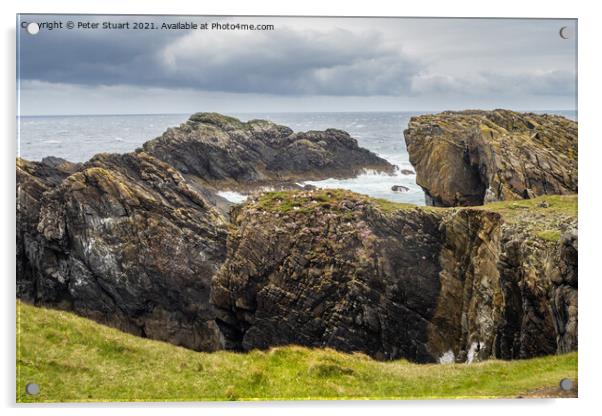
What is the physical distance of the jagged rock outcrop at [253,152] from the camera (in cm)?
1709

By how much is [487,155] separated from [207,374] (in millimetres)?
10530

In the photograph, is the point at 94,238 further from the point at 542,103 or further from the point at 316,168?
the point at 542,103

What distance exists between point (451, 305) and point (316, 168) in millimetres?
5607

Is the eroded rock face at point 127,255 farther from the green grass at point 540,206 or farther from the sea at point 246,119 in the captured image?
the green grass at point 540,206

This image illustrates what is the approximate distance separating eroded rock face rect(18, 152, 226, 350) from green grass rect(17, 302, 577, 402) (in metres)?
0.76

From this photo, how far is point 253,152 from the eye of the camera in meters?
17.7

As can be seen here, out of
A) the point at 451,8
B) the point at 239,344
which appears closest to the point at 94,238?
the point at 239,344

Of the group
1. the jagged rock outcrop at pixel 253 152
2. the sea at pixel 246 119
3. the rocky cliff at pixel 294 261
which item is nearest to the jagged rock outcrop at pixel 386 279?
the rocky cliff at pixel 294 261

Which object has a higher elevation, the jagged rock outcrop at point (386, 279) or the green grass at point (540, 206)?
the green grass at point (540, 206)

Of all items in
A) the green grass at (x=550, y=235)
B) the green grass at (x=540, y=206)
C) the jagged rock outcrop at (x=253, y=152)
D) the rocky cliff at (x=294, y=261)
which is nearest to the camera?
the green grass at (x=550, y=235)

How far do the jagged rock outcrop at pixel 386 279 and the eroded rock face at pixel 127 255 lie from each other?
79 centimetres

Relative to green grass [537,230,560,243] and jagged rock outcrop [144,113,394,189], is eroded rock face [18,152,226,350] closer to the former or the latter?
jagged rock outcrop [144,113,394,189]

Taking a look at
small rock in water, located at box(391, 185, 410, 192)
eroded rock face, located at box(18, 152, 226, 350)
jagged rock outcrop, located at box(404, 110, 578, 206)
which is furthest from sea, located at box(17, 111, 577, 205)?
eroded rock face, located at box(18, 152, 226, 350)

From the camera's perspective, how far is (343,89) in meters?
17.1
